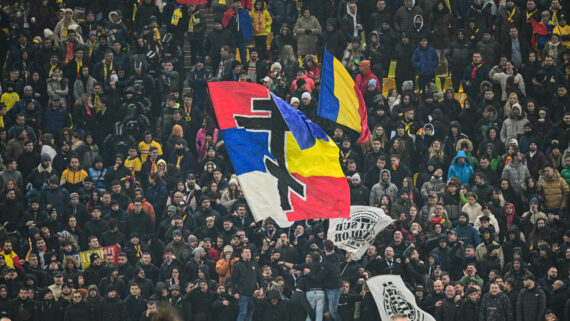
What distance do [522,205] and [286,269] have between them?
5175 mm

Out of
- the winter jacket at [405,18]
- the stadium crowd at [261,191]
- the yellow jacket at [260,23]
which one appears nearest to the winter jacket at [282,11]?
the stadium crowd at [261,191]

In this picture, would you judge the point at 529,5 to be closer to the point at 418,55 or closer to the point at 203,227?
the point at 418,55

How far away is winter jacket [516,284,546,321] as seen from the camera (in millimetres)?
20234

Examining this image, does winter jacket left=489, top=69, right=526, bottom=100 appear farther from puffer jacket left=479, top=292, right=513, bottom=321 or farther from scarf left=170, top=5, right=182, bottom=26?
scarf left=170, top=5, right=182, bottom=26

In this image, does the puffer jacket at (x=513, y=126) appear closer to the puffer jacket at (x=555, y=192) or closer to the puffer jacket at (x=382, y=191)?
the puffer jacket at (x=555, y=192)

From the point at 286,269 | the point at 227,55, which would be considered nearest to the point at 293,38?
the point at 227,55

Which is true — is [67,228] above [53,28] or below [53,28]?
below

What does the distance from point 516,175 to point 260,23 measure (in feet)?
25.9

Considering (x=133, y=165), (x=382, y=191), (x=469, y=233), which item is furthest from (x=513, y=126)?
(x=133, y=165)

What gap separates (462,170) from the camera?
23.4 meters

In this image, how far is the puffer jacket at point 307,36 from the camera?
27.6 meters

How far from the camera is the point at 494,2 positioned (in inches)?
1125

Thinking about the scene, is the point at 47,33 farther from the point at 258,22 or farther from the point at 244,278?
the point at 244,278

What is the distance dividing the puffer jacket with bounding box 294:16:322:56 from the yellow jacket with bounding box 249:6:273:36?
2.81ft
